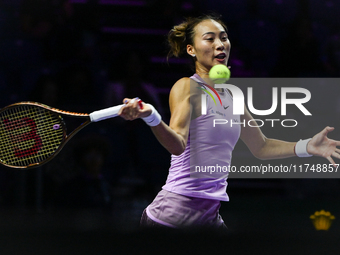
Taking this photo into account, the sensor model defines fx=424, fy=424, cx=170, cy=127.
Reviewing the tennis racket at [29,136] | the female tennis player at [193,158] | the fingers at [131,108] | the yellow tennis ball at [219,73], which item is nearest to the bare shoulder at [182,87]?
the female tennis player at [193,158]

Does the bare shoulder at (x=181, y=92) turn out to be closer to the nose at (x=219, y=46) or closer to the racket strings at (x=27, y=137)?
the nose at (x=219, y=46)

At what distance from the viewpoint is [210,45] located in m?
1.79

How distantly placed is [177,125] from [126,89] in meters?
1.91

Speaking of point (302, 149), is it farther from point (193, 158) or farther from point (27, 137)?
point (27, 137)

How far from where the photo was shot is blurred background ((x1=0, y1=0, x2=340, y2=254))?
3.05 meters

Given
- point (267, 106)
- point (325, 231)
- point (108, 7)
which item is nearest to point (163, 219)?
point (325, 231)

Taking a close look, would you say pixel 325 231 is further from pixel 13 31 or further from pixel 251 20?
pixel 13 31

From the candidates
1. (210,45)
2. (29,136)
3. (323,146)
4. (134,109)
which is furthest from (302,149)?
(29,136)

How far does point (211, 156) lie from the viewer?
1.67 m

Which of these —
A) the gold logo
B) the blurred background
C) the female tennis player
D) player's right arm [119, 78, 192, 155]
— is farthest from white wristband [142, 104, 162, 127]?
the gold logo

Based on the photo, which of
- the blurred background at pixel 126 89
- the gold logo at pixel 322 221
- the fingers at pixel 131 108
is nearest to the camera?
the fingers at pixel 131 108

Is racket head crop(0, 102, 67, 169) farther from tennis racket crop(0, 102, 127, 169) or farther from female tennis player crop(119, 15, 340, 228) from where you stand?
female tennis player crop(119, 15, 340, 228)

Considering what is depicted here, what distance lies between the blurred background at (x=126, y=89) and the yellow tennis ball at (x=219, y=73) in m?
1.10

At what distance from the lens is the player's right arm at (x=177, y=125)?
1468 millimetres
